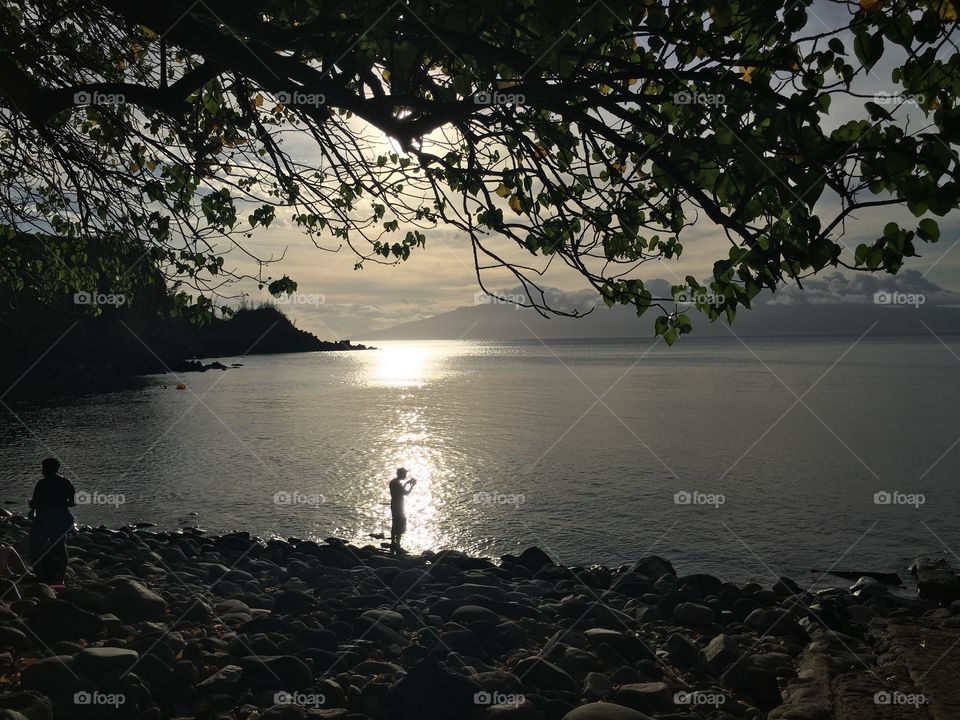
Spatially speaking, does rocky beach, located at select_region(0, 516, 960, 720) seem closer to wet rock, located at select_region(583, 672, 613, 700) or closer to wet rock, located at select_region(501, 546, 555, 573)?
wet rock, located at select_region(583, 672, 613, 700)

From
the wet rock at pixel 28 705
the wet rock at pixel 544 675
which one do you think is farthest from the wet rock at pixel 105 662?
the wet rock at pixel 544 675

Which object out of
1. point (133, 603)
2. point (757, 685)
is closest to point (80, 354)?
point (133, 603)

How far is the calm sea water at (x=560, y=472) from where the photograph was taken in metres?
20.7

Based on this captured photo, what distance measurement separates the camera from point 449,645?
932cm

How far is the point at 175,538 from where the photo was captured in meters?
17.9

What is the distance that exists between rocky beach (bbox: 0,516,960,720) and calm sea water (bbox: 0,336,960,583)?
16.9 ft

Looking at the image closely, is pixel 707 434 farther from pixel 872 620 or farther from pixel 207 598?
pixel 207 598

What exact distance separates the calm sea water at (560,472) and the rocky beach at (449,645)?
515 cm

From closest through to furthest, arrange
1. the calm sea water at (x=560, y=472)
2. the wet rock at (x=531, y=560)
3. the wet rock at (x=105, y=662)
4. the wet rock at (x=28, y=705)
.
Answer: the wet rock at (x=28, y=705), the wet rock at (x=105, y=662), the wet rock at (x=531, y=560), the calm sea water at (x=560, y=472)

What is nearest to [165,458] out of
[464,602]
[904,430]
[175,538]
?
[175,538]

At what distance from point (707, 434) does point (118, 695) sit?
132 ft

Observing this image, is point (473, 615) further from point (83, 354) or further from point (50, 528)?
point (83, 354)

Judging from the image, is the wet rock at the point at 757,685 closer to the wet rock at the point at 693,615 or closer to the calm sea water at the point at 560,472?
the wet rock at the point at 693,615

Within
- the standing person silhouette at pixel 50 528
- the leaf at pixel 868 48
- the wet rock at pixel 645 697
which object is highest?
the leaf at pixel 868 48
